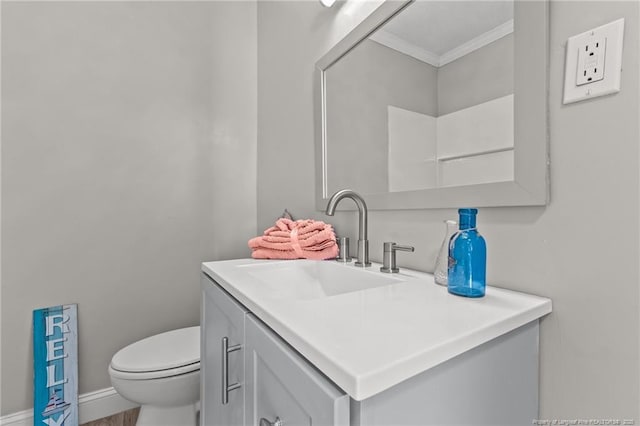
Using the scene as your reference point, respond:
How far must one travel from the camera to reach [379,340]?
1.40 feet

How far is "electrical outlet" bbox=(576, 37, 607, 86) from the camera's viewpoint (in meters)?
0.56

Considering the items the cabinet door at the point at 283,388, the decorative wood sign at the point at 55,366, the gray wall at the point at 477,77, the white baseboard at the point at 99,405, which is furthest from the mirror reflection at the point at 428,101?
the white baseboard at the point at 99,405

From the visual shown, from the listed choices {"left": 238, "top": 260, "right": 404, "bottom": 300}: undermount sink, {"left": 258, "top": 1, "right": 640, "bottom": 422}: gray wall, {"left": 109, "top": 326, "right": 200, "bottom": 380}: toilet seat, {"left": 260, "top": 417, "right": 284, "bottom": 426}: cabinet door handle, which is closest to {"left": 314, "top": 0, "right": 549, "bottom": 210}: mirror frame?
{"left": 258, "top": 1, "right": 640, "bottom": 422}: gray wall

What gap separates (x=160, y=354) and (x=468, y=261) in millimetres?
1194

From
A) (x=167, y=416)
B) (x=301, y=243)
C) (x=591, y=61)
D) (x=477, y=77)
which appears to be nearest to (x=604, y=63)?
(x=591, y=61)

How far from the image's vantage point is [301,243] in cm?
112

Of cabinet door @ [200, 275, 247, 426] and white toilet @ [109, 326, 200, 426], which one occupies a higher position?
cabinet door @ [200, 275, 247, 426]

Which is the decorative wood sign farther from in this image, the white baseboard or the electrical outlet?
the electrical outlet

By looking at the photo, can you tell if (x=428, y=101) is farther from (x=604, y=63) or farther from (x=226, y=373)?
(x=226, y=373)

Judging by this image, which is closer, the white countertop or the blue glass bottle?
the white countertop

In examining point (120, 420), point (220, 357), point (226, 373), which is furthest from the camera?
point (120, 420)

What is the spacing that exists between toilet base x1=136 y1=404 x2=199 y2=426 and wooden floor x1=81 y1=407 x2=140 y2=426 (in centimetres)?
34

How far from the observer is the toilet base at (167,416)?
1.20 metres

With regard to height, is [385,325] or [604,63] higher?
[604,63]
